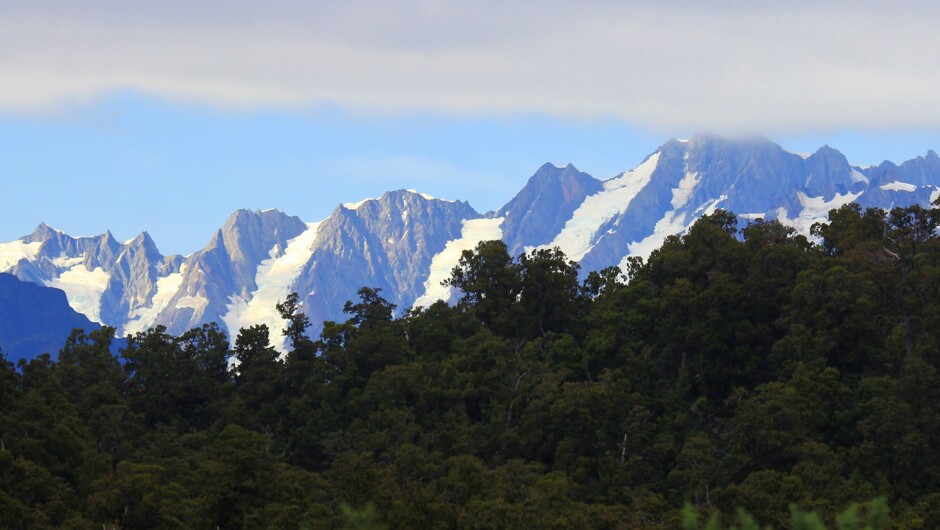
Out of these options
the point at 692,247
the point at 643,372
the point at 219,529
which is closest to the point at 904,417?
the point at 643,372

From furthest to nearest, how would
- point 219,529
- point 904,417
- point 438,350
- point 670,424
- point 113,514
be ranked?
1. point 438,350
2. point 670,424
3. point 904,417
4. point 219,529
5. point 113,514

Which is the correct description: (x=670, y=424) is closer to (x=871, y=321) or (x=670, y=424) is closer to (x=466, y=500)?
(x=871, y=321)

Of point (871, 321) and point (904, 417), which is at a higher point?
→ point (871, 321)

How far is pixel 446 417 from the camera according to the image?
63.2m

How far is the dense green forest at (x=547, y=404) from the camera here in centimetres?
4666

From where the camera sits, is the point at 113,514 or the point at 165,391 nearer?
the point at 113,514

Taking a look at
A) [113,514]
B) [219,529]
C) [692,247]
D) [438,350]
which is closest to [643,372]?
[692,247]

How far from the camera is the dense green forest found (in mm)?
46656

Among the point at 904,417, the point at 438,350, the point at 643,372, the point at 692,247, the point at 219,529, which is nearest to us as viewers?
the point at 219,529

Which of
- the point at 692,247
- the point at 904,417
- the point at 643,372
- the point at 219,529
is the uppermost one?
the point at 692,247

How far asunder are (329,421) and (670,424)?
1846 centimetres

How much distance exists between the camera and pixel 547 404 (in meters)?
60.2

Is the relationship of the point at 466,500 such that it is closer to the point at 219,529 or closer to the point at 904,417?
the point at 219,529

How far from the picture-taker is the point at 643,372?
211 feet
